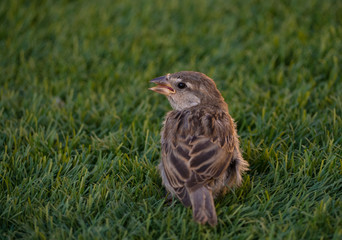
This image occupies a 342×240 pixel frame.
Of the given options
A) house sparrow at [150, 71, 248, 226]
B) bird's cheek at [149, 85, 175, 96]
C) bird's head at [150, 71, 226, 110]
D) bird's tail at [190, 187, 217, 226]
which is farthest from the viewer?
bird's cheek at [149, 85, 175, 96]

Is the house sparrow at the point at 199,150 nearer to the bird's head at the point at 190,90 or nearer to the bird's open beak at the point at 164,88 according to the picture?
the bird's head at the point at 190,90

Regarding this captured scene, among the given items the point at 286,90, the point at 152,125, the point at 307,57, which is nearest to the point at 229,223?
the point at 152,125

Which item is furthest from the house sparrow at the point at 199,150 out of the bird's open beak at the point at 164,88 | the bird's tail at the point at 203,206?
the bird's open beak at the point at 164,88

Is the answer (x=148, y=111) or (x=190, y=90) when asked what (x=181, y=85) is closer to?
(x=190, y=90)

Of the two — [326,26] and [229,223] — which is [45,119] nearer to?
[229,223]

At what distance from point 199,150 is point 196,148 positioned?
33mm

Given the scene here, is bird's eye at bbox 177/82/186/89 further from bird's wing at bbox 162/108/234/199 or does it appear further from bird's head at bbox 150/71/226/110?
bird's wing at bbox 162/108/234/199

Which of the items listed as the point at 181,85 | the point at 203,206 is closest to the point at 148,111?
the point at 181,85

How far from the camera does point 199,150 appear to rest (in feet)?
12.0

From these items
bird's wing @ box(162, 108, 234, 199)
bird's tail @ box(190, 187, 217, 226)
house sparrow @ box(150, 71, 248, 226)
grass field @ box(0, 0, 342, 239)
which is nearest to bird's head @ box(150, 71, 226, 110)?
house sparrow @ box(150, 71, 248, 226)

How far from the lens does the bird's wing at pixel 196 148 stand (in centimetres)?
354

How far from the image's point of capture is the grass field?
11.7 feet

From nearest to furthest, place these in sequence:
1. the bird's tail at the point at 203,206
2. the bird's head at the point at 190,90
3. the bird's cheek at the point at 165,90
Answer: the bird's tail at the point at 203,206
the bird's head at the point at 190,90
the bird's cheek at the point at 165,90

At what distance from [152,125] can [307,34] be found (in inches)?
134
